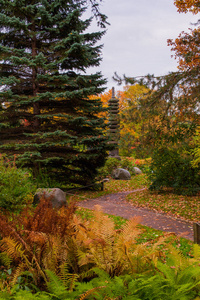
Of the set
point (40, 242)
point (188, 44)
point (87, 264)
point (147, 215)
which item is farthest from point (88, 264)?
point (188, 44)

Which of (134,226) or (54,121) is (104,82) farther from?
(134,226)

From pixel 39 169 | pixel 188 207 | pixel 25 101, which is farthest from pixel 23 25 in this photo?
pixel 188 207

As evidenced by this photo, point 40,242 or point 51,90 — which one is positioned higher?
point 51,90

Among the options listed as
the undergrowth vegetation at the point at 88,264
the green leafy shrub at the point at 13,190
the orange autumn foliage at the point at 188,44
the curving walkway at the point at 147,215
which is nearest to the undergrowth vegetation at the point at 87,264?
the undergrowth vegetation at the point at 88,264

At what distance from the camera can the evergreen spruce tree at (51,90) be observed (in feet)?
29.1

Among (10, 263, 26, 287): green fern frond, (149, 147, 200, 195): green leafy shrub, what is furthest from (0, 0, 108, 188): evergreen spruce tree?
(10, 263, 26, 287): green fern frond

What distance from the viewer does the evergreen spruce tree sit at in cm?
886

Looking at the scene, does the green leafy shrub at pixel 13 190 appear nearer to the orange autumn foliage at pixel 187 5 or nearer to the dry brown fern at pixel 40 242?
the dry brown fern at pixel 40 242

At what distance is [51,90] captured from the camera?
9844mm

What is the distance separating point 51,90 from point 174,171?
555cm

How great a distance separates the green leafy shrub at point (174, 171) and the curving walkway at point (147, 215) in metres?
1.59

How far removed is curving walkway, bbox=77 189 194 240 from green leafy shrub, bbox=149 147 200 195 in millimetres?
1595

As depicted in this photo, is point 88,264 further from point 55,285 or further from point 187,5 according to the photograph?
point 187,5

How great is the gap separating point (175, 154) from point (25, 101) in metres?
5.66
